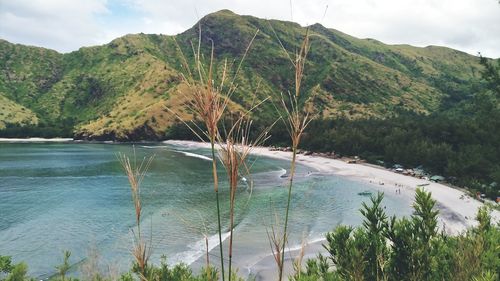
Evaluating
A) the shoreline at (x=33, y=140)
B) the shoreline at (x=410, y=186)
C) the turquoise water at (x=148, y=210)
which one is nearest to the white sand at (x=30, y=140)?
the shoreline at (x=33, y=140)

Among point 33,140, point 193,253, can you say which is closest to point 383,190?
point 193,253

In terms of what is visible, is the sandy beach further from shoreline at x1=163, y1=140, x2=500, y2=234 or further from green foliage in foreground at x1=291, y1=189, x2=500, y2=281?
green foliage in foreground at x1=291, y1=189, x2=500, y2=281

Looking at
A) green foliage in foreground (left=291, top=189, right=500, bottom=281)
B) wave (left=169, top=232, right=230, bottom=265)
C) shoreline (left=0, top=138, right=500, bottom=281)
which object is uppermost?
green foliage in foreground (left=291, top=189, right=500, bottom=281)

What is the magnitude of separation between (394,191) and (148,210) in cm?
3580

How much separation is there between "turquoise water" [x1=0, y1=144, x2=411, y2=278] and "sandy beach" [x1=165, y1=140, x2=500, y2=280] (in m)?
2.28

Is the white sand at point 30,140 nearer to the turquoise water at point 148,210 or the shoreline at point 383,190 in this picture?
the turquoise water at point 148,210

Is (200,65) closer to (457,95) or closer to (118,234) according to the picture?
(118,234)

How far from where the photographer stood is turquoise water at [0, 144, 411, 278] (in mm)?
32188

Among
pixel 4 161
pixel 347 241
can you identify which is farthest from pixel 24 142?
pixel 347 241

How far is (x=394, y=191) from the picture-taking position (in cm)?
5766

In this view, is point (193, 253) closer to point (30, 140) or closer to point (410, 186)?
point (410, 186)

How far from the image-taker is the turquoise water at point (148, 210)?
32.2 meters

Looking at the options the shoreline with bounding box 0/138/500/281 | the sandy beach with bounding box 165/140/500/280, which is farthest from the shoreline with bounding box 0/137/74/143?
the sandy beach with bounding box 165/140/500/280

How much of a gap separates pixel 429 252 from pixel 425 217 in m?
0.86
